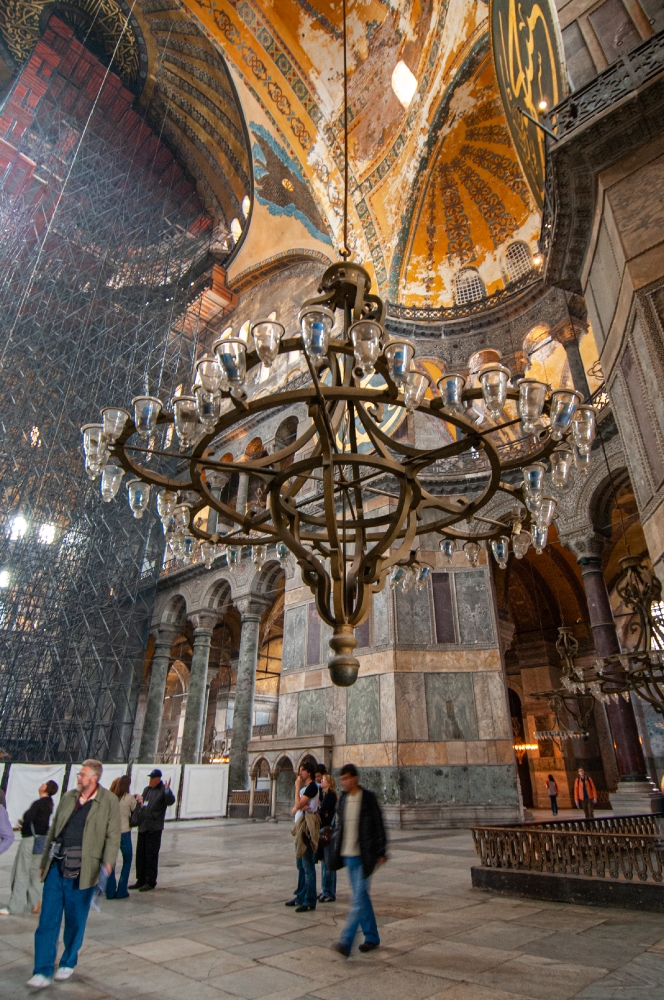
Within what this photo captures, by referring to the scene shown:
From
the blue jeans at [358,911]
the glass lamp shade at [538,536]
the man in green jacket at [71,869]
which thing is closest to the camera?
the man in green jacket at [71,869]

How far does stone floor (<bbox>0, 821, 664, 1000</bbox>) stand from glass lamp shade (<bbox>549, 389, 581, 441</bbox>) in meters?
2.57

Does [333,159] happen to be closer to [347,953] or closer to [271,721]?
[347,953]

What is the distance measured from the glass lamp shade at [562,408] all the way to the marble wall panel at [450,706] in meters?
8.21

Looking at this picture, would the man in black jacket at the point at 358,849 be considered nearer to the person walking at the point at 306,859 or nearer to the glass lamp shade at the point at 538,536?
the person walking at the point at 306,859

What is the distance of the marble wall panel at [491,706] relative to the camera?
34.2 feet

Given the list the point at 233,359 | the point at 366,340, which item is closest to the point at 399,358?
the point at 366,340

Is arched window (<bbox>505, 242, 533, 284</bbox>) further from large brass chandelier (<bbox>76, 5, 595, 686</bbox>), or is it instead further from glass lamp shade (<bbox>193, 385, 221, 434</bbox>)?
glass lamp shade (<bbox>193, 385, 221, 434</bbox>)

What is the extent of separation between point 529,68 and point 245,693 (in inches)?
486

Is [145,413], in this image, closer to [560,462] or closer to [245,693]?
[560,462]

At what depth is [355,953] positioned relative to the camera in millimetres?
3119

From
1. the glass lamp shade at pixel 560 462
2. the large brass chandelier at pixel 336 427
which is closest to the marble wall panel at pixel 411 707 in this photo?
the large brass chandelier at pixel 336 427

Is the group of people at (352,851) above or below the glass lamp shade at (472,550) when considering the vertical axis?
below

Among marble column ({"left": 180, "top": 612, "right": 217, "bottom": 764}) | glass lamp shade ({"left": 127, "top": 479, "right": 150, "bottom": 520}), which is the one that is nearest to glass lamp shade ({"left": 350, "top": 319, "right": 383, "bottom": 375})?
glass lamp shade ({"left": 127, "top": 479, "right": 150, "bottom": 520})

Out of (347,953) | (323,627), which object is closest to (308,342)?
(347,953)
